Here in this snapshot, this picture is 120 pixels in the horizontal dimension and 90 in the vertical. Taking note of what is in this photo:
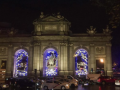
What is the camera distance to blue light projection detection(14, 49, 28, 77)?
60656 millimetres

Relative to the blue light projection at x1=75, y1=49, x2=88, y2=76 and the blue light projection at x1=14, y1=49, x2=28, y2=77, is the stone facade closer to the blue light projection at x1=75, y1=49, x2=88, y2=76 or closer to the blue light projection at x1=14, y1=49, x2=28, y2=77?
the blue light projection at x1=75, y1=49, x2=88, y2=76

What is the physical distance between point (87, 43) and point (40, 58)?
1490 cm

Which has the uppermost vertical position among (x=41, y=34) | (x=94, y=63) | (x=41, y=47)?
(x=41, y=34)

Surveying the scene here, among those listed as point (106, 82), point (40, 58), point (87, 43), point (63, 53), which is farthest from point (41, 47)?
point (106, 82)

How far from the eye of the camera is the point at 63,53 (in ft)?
189

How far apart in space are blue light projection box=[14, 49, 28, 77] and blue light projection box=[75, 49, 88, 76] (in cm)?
1564

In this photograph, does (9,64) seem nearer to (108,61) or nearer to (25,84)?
(25,84)

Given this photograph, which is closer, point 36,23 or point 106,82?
point 106,82

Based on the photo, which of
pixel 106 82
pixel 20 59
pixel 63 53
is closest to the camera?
pixel 106 82

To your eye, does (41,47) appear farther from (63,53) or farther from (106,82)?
(106,82)

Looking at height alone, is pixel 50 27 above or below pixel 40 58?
above

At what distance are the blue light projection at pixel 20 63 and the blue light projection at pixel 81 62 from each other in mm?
15640

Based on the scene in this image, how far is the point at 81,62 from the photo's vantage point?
5941 centimetres

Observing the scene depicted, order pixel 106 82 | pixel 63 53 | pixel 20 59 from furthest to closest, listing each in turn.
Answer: pixel 20 59, pixel 63 53, pixel 106 82
